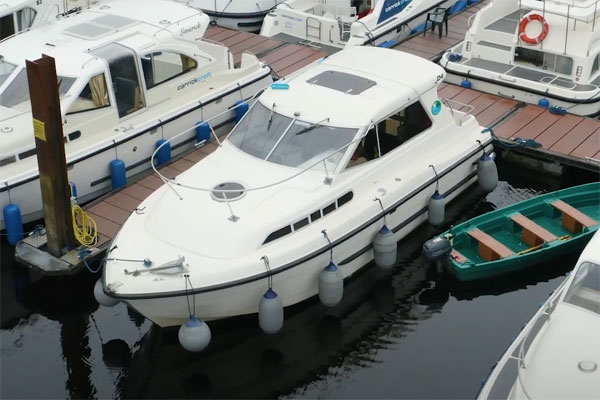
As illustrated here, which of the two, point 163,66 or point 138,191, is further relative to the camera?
point 163,66

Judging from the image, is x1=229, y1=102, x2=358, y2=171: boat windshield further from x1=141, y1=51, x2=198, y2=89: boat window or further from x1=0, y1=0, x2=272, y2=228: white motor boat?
x1=141, y1=51, x2=198, y2=89: boat window

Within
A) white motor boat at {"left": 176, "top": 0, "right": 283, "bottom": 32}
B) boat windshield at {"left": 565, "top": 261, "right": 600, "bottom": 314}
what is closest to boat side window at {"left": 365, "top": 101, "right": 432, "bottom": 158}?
boat windshield at {"left": 565, "top": 261, "right": 600, "bottom": 314}

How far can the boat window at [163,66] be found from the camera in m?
12.8

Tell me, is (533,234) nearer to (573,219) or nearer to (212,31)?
(573,219)

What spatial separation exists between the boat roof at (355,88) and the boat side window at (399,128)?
0.47 feet

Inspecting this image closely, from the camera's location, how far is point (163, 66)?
516 inches

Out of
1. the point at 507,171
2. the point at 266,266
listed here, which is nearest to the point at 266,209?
the point at 266,266

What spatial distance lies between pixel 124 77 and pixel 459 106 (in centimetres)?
507

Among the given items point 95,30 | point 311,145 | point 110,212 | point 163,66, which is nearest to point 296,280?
point 311,145

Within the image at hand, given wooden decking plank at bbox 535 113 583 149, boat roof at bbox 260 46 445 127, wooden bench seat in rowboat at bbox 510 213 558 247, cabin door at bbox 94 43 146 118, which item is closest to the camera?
boat roof at bbox 260 46 445 127

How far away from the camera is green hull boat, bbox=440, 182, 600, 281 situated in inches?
438

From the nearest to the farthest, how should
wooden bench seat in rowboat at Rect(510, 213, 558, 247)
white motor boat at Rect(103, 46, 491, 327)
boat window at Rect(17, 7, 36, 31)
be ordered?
1. white motor boat at Rect(103, 46, 491, 327)
2. wooden bench seat in rowboat at Rect(510, 213, 558, 247)
3. boat window at Rect(17, 7, 36, 31)

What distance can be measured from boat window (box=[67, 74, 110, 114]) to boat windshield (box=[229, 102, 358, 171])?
2174mm

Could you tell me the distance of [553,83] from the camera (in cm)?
1427
